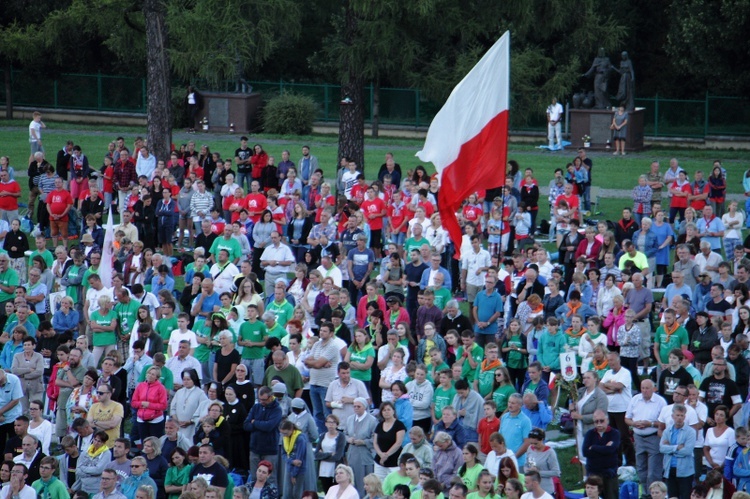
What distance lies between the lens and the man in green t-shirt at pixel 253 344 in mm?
16766

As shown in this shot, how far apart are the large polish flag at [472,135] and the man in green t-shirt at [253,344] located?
3.43 metres

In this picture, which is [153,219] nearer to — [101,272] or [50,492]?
[101,272]

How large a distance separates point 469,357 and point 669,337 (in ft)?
8.72

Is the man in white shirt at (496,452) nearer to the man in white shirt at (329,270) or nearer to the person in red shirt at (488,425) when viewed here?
the person in red shirt at (488,425)

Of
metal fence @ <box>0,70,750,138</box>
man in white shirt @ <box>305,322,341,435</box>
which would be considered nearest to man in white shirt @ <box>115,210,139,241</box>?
man in white shirt @ <box>305,322,341,435</box>

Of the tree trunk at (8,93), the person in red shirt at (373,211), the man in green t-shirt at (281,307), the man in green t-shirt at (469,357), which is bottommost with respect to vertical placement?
the man in green t-shirt at (469,357)

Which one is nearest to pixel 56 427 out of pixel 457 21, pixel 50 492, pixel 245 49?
pixel 50 492

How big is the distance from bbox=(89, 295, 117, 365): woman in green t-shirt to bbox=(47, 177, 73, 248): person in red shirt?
25.1 ft

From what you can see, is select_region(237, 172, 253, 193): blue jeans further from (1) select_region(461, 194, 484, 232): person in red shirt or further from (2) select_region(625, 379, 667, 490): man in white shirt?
(2) select_region(625, 379, 667, 490): man in white shirt

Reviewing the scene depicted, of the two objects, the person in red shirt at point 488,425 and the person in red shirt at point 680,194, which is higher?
the person in red shirt at point 680,194

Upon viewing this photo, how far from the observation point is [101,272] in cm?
1964

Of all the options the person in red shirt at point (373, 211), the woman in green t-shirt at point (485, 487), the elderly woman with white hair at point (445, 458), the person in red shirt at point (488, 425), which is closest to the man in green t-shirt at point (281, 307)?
the person in red shirt at point (488, 425)

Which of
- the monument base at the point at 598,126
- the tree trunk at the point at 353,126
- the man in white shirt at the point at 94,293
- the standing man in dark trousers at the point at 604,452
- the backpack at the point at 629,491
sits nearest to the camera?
the backpack at the point at 629,491

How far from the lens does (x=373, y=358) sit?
16094 mm
